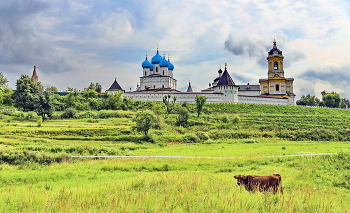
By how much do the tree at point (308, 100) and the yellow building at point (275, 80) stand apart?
50.1 ft

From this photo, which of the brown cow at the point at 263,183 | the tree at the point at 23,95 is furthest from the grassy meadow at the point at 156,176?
the tree at the point at 23,95

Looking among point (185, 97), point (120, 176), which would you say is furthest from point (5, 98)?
point (120, 176)

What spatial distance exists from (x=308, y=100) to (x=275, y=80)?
20.1m

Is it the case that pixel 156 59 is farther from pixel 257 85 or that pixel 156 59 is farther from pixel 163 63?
pixel 257 85

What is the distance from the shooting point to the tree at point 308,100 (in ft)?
280

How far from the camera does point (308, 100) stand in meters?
85.9

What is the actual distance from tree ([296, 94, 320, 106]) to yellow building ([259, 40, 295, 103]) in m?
15.3

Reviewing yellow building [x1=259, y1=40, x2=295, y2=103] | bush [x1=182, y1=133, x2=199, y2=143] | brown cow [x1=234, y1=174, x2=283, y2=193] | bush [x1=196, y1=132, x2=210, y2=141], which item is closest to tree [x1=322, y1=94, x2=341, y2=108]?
→ yellow building [x1=259, y1=40, x2=295, y2=103]

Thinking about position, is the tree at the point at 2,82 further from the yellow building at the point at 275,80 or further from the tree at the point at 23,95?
the yellow building at the point at 275,80

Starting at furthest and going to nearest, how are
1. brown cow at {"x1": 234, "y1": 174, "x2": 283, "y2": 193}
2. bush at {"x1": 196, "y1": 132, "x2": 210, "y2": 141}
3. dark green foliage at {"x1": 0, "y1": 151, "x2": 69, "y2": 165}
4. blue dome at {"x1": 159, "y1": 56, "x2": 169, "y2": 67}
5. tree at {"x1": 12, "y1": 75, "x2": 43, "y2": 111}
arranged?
blue dome at {"x1": 159, "y1": 56, "x2": 169, "y2": 67} → tree at {"x1": 12, "y1": 75, "x2": 43, "y2": 111} → bush at {"x1": 196, "y1": 132, "x2": 210, "y2": 141} → dark green foliage at {"x1": 0, "y1": 151, "x2": 69, "y2": 165} → brown cow at {"x1": 234, "y1": 174, "x2": 283, "y2": 193}

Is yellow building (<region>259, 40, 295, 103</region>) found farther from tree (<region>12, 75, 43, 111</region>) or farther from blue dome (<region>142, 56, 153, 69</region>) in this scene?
tree (<region>12, 75, 43, 111</region>)

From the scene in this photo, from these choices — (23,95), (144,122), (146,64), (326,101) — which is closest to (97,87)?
(146,64)

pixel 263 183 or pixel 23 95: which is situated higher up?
pixel 23 95

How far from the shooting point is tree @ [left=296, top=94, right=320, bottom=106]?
85.4 m
